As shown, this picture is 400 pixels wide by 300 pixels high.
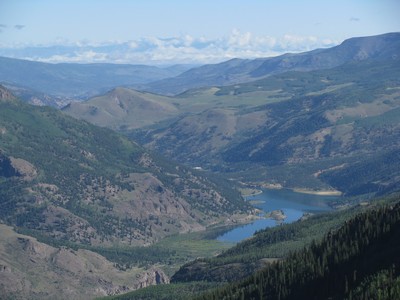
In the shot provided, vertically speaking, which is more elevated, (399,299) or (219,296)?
(399,299)

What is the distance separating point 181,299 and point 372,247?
59.0 m

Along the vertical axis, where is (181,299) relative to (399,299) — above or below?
below

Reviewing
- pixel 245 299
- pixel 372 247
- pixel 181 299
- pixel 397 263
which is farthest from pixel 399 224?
pixel 181 299

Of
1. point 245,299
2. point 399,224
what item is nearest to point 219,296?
point 245,299

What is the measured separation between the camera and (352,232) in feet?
521

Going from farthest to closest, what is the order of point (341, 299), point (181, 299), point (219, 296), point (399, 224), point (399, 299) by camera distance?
1. point (181, 299)
2. point (219, 296)
3. point (399, 224)
4. point (341, 299)
5. point (399, 299)

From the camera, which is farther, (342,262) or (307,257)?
(307,257)

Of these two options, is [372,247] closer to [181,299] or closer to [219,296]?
[219,296]

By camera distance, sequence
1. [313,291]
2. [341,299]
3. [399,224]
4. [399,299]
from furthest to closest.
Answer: [399,224] < [313,291] < [341,299] < [399,299]

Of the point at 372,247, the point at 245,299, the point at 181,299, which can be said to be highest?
the point at 372,247

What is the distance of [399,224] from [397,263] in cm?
1873

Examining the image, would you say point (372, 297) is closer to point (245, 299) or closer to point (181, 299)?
point (245, 299)

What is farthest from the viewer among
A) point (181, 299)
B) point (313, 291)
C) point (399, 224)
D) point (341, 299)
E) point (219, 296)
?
point (181, 299)

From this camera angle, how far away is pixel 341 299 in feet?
413
